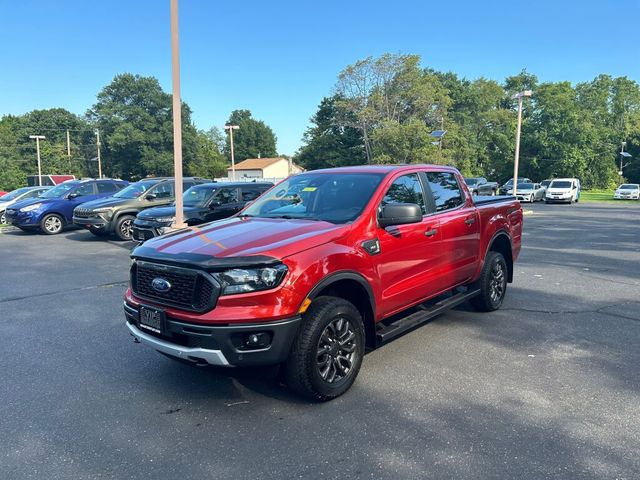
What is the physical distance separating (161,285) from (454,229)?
10.3ft

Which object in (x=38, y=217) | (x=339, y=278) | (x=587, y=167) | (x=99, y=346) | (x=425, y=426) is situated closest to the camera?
(x=425, y=426)

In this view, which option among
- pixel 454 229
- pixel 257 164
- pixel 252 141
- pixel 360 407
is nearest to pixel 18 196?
pixel 454 229

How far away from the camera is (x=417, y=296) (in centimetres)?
466

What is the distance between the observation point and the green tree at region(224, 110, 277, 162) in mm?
123875

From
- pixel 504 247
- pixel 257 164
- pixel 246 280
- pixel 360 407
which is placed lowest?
pixel 360 407

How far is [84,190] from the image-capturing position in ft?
54.3

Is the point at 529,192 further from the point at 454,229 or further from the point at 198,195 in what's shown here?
the point at 454,229

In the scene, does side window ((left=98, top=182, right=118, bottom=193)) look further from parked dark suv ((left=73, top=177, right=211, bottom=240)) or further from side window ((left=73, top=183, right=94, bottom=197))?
parked dark suv ((left=73, top=177, right=211, bottom=240))

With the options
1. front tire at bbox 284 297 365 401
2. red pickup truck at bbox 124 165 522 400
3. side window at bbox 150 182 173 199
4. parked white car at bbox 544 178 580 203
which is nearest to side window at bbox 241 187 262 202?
side window at bbox 150 182 173 199

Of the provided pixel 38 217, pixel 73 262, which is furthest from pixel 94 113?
pixel 73 262

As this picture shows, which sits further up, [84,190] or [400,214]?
[84,190]

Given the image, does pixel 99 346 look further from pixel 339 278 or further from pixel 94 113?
pixel 94 113

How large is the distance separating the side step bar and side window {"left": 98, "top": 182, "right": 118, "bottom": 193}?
48.5 ft

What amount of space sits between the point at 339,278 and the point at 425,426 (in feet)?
3.99
